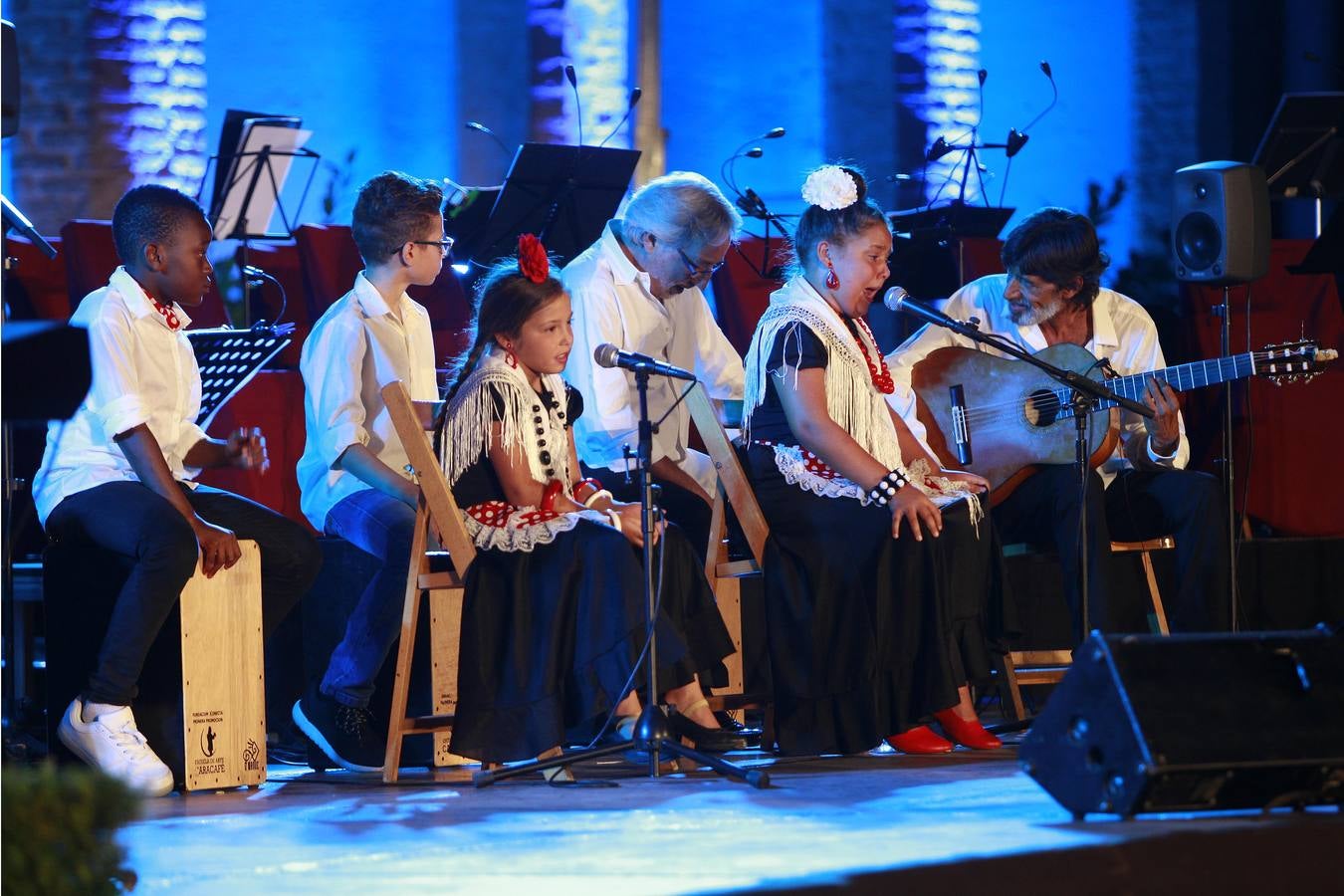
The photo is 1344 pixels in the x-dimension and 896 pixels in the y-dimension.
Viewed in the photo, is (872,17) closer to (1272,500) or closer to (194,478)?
(1272,500)

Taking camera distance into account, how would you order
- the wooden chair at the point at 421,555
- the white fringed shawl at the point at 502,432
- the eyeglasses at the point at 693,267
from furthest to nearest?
the eyeglasses at the point at 693,267
the white fringed shawl at the point at 502,432
the wooden chair at the point at 421,555

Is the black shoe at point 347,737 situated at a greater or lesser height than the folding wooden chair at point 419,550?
lesser

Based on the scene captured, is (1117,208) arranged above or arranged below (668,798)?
above

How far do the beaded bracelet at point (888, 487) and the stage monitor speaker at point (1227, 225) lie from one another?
1589 mm

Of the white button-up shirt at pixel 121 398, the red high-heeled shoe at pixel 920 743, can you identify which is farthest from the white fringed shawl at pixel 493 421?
the red high-heeled shoe at pixel 920 743

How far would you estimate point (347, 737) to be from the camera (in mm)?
4391

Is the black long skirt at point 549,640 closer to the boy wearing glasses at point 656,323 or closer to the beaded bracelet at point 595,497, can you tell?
the beaded bracelet at point 595,497

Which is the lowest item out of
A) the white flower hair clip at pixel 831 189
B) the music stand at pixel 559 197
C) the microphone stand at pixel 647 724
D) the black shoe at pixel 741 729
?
the black shoe at pixel 741 729

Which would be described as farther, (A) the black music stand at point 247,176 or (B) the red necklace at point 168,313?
(A) the black music stand at point 247,176

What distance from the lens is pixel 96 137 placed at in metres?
8.09

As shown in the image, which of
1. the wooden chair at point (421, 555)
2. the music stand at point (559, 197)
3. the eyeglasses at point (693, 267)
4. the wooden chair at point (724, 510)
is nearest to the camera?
the wooden chair at point (421, 555)

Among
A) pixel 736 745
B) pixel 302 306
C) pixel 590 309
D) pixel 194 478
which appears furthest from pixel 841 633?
pixel 302 306

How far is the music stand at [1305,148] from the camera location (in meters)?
6.45

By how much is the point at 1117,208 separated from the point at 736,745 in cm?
505
